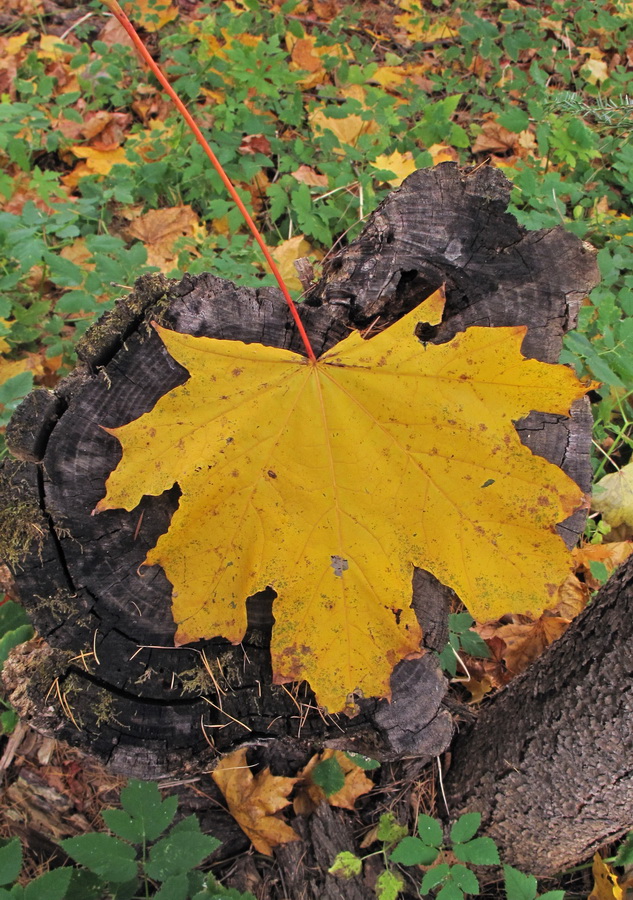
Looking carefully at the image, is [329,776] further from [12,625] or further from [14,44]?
[14,44]

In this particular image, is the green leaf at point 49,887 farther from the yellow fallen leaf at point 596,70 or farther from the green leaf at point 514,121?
the yellow fallen leaf at point 596,70

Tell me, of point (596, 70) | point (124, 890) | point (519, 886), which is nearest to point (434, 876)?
point (519, 886)

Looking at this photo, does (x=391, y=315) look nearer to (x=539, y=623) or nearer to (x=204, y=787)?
(x=539, y=623)

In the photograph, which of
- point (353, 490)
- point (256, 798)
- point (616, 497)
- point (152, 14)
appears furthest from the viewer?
point (152, 14)

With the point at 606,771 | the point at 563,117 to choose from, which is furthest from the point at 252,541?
the point at 563,117

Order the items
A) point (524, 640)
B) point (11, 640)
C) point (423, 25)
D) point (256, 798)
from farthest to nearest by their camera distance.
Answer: point (423, 25) < point (524, 640) < point (256, 798) < point (11, 640)

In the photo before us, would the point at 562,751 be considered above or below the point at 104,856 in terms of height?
below

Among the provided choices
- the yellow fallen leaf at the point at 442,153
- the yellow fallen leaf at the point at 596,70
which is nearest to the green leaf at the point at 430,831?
the yellow fallen leaf at the point at 442,153
